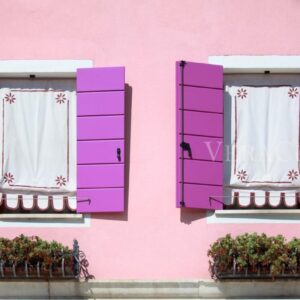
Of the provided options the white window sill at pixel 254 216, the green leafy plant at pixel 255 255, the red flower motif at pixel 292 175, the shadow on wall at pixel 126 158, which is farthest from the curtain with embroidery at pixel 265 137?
the shadow on wall at pixel 126 158

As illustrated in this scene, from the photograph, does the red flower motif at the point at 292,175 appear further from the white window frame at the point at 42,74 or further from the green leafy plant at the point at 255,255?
the white window frame at the point at 42,74

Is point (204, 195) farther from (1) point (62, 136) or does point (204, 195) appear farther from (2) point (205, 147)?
(1) point (62, 136)

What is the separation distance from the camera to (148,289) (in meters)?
8.57

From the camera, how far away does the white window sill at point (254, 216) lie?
8.73 m

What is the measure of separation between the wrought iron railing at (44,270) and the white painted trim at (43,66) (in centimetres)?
184

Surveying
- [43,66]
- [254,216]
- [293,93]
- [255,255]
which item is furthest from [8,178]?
[293,93]

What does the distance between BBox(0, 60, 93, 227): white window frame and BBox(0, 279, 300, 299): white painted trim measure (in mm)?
609

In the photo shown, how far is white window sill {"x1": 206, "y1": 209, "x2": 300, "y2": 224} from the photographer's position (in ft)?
28.6

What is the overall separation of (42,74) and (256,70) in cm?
223

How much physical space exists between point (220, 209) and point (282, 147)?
3.10 feet

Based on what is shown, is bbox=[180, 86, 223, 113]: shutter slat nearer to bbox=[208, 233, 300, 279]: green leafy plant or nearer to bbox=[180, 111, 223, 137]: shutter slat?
bbox=[180, 111, 223, 137]: shutter slat

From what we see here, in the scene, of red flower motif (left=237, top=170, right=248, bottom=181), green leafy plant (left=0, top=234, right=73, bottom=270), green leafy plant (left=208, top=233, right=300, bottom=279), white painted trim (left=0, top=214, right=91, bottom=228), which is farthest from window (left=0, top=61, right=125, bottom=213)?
red flower motif (left=237, top=170, right=248, bottom=181)

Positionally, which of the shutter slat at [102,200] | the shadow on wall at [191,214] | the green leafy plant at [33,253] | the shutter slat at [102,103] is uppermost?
the shutter slat at [102,103]

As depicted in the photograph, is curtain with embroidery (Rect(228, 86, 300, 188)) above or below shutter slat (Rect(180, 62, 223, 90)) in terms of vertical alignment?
below
